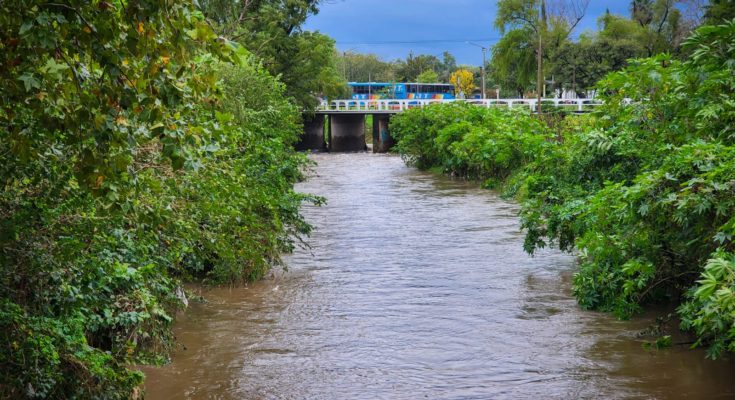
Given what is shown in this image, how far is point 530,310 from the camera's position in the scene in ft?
36.7

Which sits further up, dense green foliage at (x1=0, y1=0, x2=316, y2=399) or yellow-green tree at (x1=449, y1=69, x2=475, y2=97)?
yellow-green tree at (x1=449, y1=69, x2=475, y2=97)

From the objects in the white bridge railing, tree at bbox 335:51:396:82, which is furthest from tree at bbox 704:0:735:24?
tree at bbox 335:51:396:82

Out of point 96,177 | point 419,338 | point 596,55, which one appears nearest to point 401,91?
point 596,55

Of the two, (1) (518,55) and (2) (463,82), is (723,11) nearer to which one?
(1) (518,55)

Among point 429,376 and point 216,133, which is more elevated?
point 216,133

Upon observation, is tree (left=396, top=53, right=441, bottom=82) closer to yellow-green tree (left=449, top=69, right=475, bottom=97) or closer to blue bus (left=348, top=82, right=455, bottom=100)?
yellow-green tree (left=449, top=69, right=475, bottom=97)

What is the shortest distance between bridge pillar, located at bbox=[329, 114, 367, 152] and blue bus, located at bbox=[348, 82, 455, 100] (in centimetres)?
2820

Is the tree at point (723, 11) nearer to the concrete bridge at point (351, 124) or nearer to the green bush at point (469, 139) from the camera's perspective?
the green bush at point (469, 139)

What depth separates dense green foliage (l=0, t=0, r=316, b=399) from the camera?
4.96m

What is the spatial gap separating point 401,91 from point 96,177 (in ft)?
286

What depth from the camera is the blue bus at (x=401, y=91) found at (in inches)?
3583

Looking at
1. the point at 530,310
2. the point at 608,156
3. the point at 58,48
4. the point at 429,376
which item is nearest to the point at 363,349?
the point at 429,376

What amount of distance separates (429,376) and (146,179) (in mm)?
3550

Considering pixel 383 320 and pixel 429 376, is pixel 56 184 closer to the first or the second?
pixel 429 376
